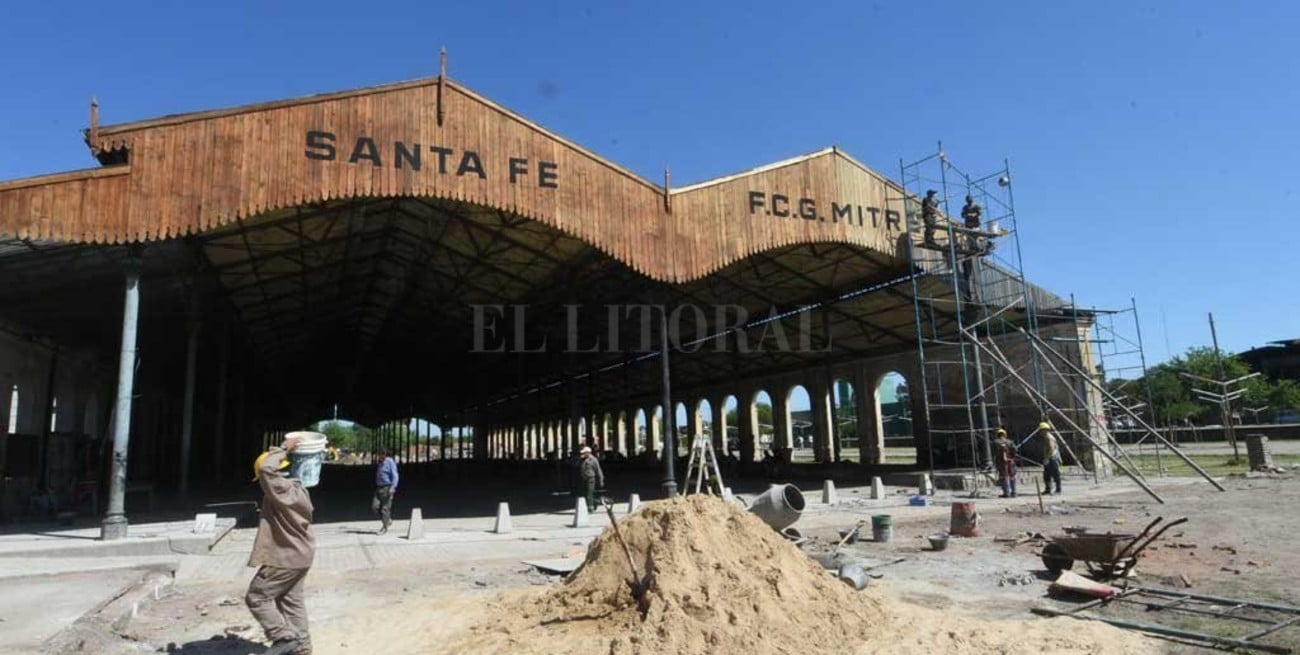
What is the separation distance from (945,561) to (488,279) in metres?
16.9

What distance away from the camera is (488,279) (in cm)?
2422

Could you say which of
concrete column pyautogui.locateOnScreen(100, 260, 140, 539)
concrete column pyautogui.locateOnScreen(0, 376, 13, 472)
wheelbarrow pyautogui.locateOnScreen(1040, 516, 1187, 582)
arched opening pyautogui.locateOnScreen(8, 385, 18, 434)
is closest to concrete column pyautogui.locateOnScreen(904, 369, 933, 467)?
wheelbarrow pyautogui.locateOnScreen(1040, 516, 1187, 582)

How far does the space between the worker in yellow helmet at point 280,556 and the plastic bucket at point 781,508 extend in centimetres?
702

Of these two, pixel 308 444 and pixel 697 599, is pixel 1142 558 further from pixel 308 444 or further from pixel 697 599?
pixel 308 444

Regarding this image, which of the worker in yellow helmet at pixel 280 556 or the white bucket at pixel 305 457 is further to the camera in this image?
the white bucket at pixel 305 457

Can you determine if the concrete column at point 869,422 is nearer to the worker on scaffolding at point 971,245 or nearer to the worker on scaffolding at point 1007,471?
the worker on scaffolding at point 971,245

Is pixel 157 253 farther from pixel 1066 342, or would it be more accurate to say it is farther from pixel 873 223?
pixel 1066 342

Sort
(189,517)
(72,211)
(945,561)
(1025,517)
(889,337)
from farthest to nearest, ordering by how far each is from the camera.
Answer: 1. (889,337)
2. (189,517)
3. (1025,517)
4. (72,211)
5. (945,561)

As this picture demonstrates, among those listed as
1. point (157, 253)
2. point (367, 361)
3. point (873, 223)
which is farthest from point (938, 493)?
point (367, 361)

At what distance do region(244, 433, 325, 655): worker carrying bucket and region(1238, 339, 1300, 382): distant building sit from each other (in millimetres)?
80077

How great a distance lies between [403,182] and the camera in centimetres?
1530

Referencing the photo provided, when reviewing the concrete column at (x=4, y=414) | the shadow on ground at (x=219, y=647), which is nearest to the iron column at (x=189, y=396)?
the concrete column at (x=4, y=414)

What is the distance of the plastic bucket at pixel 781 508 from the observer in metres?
11.5

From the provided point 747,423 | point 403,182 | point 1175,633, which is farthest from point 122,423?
point 747,423
